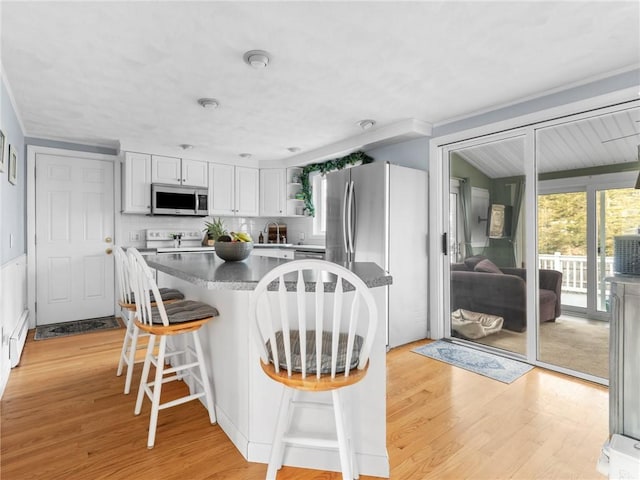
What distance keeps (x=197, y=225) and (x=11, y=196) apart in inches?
91.3

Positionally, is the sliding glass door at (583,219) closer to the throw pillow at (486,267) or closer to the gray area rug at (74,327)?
the throw pillow at (486,267)

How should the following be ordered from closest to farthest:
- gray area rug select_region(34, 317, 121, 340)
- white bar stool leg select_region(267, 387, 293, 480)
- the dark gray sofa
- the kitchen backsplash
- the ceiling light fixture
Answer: white bar stool leg select_region(267, 387, 293, 480) < the ceiling light fixture < the dark gray sofa < gray area rug select_region(34, 317, 121, 340) < the kitchen backsplash

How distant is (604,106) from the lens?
8.55 ft

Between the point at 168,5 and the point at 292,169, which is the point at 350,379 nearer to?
the point at 168,5

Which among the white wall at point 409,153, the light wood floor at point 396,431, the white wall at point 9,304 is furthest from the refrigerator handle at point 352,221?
the white wall at point 9,304

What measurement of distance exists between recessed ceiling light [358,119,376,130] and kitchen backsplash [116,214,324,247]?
80.4 inches

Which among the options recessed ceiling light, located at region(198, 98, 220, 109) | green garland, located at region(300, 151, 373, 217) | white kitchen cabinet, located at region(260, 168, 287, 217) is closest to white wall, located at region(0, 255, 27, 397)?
recessed ceiling light, located at region(198, 98, 220, 109)

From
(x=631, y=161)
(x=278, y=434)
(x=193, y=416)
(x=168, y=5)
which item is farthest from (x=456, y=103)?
(x=193, y=416)

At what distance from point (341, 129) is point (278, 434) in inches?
124

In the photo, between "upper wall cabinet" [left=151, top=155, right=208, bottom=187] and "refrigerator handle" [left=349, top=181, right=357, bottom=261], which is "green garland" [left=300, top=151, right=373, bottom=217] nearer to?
"refrigerator handle" [left=349, top=181, right=357, bottom=261]

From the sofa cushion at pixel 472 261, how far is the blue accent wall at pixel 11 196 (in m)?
3.85

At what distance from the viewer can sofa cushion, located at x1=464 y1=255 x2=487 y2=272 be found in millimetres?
3424

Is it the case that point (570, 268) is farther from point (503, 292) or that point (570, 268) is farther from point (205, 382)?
point (205, 382)

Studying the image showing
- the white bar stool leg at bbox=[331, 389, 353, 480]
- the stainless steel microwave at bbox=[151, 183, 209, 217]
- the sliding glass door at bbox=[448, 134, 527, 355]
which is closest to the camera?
the white bar stool leg at bbox=[331, 389, 353, 480]
